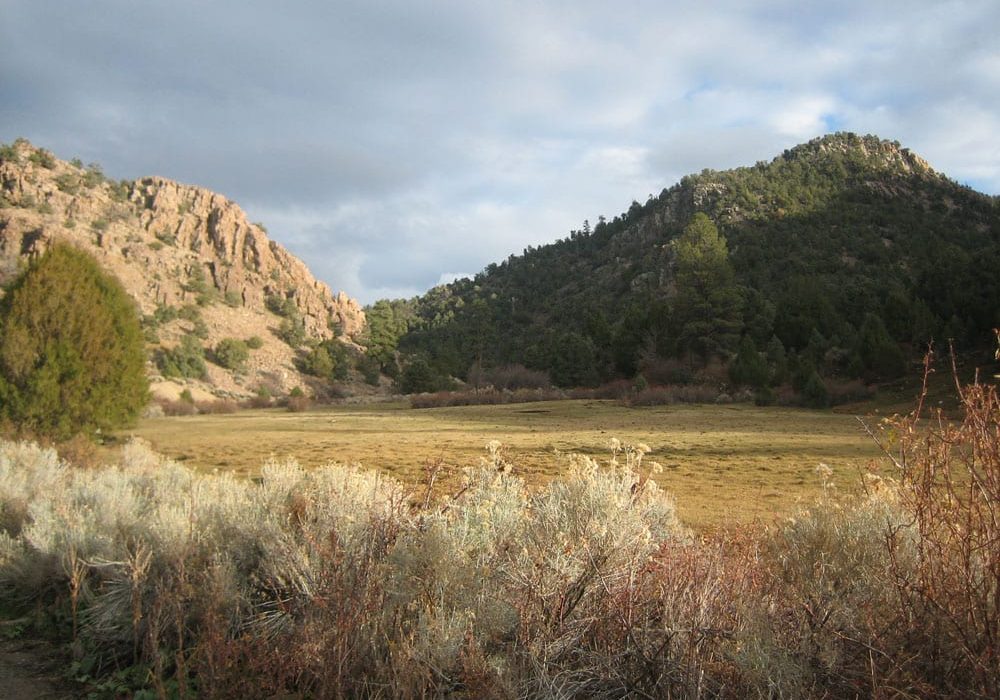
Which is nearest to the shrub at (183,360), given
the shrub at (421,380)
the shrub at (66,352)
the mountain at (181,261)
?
the mountain at (181,261)

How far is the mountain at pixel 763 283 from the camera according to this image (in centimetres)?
3684

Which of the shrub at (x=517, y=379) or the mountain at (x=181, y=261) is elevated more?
the mountain at (x=181, y=261)

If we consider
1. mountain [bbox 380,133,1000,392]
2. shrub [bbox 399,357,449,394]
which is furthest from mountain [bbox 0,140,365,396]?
shrub [bbox 399,357,449,394]

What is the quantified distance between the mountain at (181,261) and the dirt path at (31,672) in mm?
43306

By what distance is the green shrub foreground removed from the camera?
2846 mm

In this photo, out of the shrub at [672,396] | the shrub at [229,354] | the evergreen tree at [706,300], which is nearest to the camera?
the shrub at [672,396]

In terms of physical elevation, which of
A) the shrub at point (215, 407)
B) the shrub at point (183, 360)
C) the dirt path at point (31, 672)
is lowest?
the dirt path at point (31, 672)

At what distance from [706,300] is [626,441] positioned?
3256 cm

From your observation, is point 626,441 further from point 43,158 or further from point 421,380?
point 43,158

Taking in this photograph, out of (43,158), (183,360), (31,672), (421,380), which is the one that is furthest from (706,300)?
(43,158)

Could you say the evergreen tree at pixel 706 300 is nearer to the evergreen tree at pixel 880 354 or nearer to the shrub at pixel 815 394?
the evergreen tree at pixel 880 354

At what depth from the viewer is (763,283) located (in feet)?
178

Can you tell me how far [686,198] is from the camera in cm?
7994

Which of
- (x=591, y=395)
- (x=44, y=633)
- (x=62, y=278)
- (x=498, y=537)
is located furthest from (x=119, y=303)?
(x=591, y=395)
